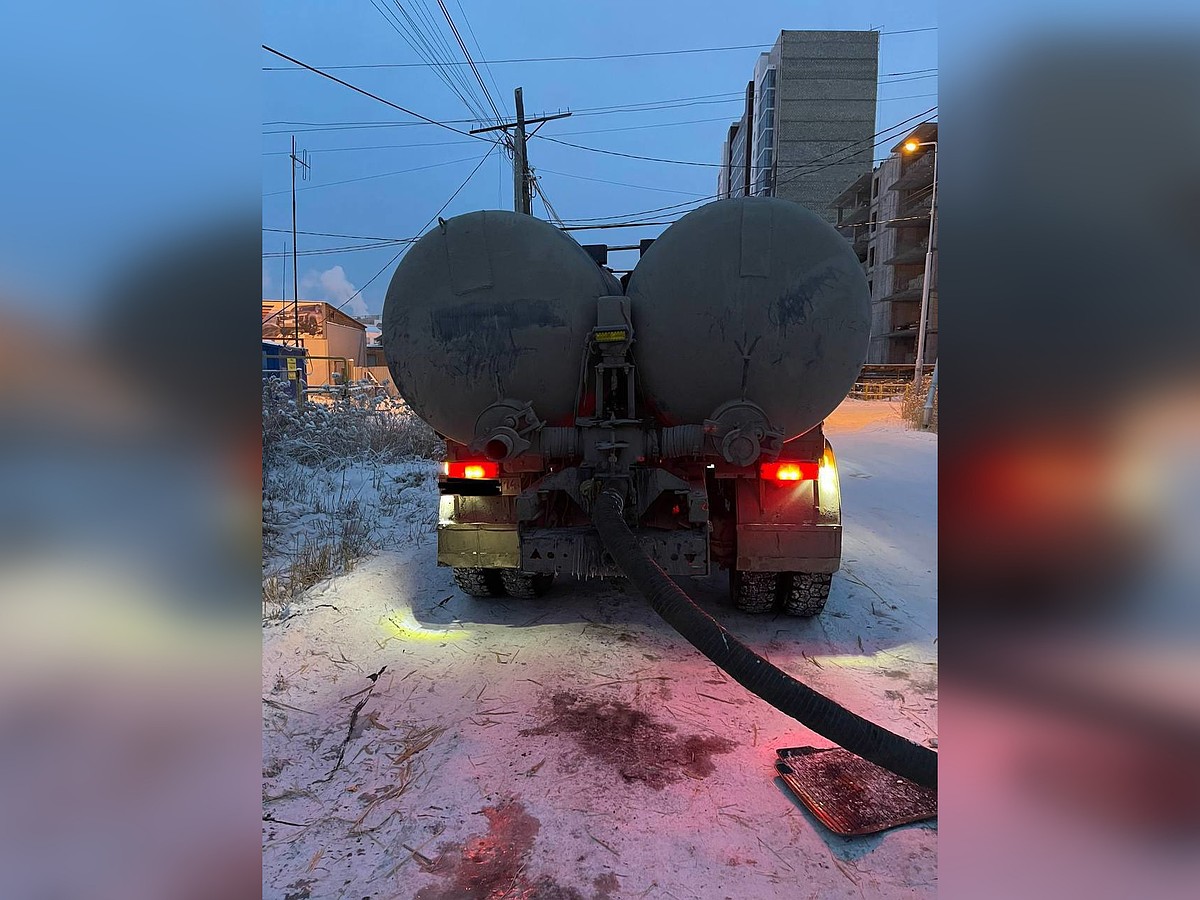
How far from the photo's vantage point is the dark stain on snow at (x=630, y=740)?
2561 mm

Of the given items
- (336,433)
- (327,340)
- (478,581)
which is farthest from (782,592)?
(327,340)

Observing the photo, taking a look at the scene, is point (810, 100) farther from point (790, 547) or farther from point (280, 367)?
point (790, 547)

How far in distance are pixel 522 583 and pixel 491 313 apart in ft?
7.18

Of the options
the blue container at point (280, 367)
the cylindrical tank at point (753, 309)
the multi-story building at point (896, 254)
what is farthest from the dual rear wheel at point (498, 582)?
the multi-story building at point (896, 254)

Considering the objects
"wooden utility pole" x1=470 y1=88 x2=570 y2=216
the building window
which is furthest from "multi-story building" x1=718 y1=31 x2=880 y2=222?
"wooden utility pole" x1=470 y1=88 x2=570 y2=216

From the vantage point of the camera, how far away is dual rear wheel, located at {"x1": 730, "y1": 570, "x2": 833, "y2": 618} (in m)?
4.00

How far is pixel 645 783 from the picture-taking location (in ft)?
8.11

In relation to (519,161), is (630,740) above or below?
below

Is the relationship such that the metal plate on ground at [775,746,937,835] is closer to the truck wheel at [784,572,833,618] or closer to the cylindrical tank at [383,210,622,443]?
the truck wheel at [784,572,833,618]

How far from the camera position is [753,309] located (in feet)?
10.1

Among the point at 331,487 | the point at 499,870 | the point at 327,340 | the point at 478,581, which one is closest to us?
the point at 499,870

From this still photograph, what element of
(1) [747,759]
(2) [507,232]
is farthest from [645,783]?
(2) [507,232]
